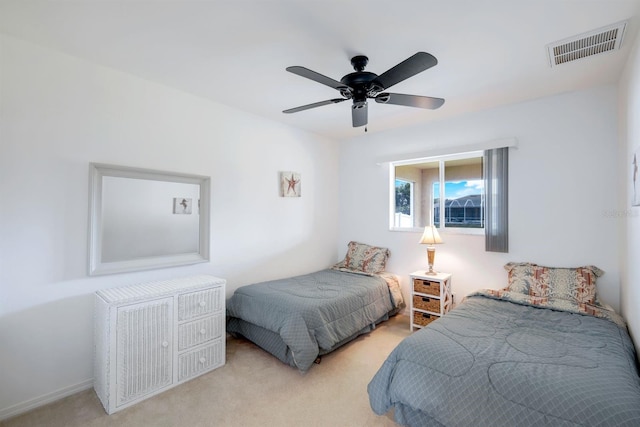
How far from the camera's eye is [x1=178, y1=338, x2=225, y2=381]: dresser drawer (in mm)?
2371

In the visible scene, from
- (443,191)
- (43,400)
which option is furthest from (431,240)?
A: (43,400)

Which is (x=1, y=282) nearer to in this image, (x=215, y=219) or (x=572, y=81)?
(x=215, y=219)

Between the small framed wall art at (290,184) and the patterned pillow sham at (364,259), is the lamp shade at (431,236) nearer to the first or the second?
the patterned pillow sham at (364,259)

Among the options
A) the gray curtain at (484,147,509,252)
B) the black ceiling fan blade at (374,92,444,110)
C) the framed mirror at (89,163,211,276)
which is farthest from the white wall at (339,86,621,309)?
the framed mirror at (89,163,211,276)

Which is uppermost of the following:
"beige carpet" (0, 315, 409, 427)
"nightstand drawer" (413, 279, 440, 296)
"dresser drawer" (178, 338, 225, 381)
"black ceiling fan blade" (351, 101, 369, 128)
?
"black ceiling fan blade" (351, 101, 369, 128)

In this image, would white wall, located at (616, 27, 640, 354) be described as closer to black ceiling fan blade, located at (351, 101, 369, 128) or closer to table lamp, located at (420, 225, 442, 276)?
table lamp, located at (420, 225, 442, 276)

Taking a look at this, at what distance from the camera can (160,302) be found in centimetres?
227

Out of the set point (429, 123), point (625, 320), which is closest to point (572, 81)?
point (429, 123)

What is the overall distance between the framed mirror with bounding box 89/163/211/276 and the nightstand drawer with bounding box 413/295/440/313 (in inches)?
92.8

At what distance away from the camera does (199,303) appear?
2.49 m

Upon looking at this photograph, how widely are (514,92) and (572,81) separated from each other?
1.40ft

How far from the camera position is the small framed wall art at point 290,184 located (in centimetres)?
379

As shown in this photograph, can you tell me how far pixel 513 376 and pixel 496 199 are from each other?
2.16 metres

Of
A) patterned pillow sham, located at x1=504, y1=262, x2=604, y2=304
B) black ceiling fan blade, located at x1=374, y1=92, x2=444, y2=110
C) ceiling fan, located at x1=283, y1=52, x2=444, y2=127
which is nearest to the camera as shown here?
ceiling fan, located at x1=283, y1=52, x2=444, y2=127
